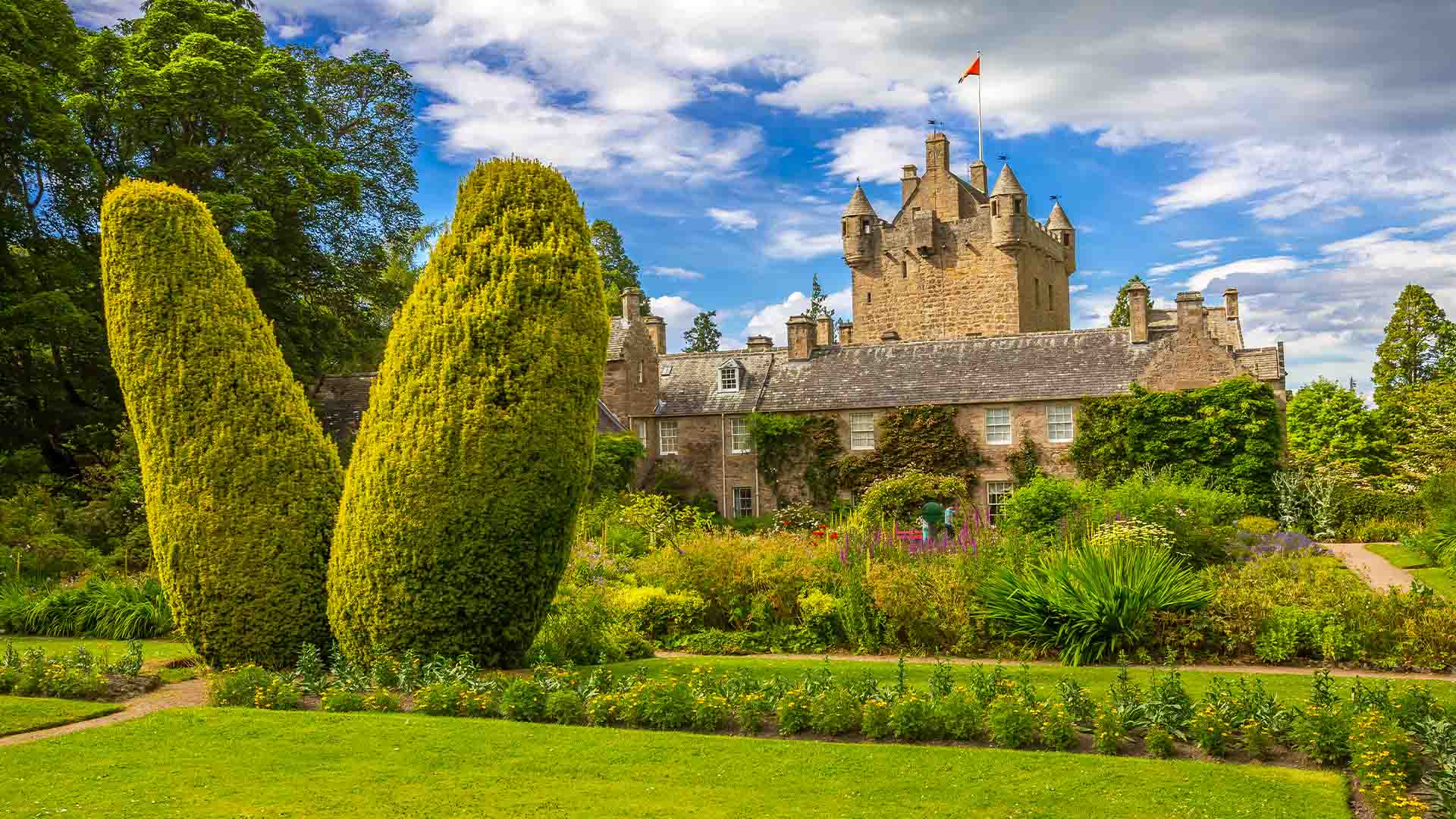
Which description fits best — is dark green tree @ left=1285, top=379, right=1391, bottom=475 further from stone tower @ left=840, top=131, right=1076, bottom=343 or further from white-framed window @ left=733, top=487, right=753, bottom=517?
white-framed window @ left=733, top=487, right=753, bottom=517

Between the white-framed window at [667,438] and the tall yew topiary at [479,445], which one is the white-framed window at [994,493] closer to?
the white-framed window at [667,438]

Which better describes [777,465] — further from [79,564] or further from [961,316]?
[79,564]

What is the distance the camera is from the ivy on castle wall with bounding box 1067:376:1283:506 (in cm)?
2978

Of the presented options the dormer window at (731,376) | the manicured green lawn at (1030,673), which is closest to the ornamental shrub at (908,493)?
the dormer window at (731,376)

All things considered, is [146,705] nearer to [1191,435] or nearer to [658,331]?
[1191,435]

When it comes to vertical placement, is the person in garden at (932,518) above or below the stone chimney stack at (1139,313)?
below

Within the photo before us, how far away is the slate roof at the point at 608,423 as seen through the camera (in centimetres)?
3416

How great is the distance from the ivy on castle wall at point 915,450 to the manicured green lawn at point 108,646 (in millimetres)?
22010

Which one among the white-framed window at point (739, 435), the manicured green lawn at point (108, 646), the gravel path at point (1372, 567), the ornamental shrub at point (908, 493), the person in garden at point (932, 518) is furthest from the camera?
the white-framed window at point (739, 435)

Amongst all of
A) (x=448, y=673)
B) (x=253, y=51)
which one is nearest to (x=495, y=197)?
(x=448, y=673)

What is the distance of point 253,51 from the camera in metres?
28.0

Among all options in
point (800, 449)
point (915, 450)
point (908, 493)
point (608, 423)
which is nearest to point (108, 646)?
point (908, 493)

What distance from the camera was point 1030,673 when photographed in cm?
1128

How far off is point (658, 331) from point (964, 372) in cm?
1149
